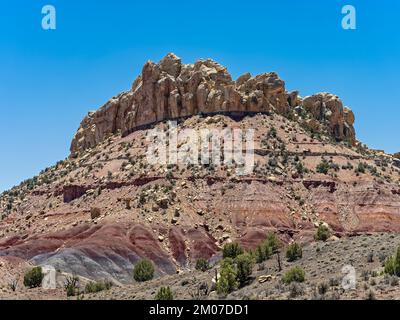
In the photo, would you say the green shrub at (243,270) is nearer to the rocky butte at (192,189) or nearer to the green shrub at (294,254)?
the rocky butte at (192,189)

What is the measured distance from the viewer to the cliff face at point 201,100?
12675cm

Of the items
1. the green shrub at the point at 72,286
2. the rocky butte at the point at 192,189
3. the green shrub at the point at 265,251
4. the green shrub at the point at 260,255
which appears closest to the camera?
the green shrub at the point at 72,286

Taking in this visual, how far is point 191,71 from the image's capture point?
136125mm

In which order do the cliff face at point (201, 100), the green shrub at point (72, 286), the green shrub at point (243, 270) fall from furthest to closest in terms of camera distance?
the cliff face at point (201, 100)
the green shrub at point (72, 286)
the green shrub at point (243, 270)

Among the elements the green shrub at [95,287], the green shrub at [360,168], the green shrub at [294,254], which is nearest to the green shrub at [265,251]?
the green shrub at [294,254]

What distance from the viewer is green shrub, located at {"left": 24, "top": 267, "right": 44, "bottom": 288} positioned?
64.0 m

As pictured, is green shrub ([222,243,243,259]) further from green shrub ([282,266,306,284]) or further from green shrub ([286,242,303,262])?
green shrub ([282,266,306,284])

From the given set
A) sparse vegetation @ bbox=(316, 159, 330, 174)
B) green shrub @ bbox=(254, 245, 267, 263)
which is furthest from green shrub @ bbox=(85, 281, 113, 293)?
sparse vegetation @ bbox=(316, 159, 330, 174)

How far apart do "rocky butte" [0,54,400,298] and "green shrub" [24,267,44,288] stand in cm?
181

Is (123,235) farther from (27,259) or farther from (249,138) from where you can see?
(249,138)

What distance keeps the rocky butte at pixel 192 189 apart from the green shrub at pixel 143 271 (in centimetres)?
213

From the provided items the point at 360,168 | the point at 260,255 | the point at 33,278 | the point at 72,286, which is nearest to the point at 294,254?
the point at 260,255

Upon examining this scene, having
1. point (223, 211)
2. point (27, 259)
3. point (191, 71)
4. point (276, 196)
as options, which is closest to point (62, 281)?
point (27, 259)

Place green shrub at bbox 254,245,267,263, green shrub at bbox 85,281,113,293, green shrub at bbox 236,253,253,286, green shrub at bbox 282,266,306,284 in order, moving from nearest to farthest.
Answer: green shrub at bbox 282,266,306,284 < green shrub at bbox 236,253,253,286 < green shrub at bbox 85,281,113,293 < green shrub at bbox 254,245,267,263
